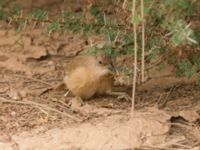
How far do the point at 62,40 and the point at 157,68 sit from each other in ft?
6.11

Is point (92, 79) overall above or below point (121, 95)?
above

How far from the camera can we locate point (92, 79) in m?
5.81

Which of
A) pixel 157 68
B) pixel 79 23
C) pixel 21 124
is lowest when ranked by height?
pixel 21 124

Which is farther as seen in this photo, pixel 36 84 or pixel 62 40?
pixel 62 40

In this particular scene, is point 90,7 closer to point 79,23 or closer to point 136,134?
point 79,23

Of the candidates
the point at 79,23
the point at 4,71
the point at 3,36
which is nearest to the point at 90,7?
the point at 79,23

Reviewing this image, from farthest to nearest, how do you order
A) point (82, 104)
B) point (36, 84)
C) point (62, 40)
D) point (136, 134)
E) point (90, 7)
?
point (62, 40), point (36, 84), point (82, 104), point (90, 7), point (136, 134)

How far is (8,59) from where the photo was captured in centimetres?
647

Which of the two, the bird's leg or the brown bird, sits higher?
the brown bird

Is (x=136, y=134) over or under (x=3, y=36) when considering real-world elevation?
under

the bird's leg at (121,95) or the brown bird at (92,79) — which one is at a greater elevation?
the brown bird at (92,79)


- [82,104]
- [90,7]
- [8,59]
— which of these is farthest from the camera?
[8,59]

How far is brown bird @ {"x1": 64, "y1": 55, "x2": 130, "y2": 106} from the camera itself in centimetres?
575

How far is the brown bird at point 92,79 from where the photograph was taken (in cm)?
575
